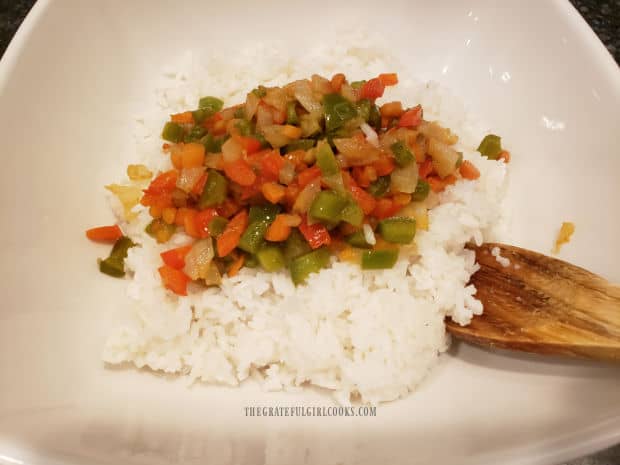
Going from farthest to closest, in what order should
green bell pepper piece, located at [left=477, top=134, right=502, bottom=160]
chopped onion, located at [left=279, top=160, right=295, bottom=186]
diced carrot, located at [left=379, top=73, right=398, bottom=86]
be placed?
diced carrot, located at [left=379, top=73, right=398, bottom=86]
green bell pepper piece, located at [left=477, top=134, right=502, bottom=160]
chopped onion, located at [left=279, top=160, right=295, bottom=186]

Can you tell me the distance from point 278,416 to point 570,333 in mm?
1321

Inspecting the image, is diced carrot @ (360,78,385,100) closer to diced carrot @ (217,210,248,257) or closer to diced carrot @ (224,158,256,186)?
diced carrot @ (224,158,256,186)

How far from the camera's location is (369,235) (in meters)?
2.56

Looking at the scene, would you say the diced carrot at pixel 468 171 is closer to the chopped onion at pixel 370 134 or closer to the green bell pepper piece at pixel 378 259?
the chopped onion at pixel 370 134

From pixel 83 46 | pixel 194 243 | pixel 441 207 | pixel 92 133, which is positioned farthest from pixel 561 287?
pixel 83 46

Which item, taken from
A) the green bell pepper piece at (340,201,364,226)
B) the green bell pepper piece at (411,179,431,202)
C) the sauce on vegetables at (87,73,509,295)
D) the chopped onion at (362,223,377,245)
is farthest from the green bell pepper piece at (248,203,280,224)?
the green bell pepper piece at (411,179,431,202)

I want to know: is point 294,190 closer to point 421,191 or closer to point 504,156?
point 421,191

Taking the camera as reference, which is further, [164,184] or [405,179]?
[164,184]

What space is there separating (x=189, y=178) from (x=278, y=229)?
529 millimetres

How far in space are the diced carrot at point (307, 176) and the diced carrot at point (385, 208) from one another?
0.35 meters

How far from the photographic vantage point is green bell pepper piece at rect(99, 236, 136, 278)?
106 inches

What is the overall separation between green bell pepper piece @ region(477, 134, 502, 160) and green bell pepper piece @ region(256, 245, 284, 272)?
1456mm

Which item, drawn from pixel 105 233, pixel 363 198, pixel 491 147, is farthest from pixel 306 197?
pixel 491 147

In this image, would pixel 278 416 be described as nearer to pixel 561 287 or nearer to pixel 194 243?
pixel 194 243
